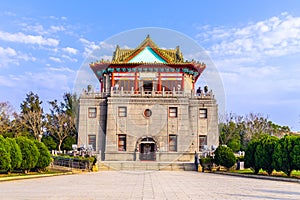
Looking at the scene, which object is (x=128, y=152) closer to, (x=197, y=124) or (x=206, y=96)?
(x=197, y=124)

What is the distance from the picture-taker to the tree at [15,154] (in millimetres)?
16766

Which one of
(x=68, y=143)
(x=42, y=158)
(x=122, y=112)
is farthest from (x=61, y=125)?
(x=42, y=158)

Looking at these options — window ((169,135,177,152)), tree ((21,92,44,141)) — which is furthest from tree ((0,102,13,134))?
window ((169,135,177,152))

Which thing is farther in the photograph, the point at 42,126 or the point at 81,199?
the point at 42,126

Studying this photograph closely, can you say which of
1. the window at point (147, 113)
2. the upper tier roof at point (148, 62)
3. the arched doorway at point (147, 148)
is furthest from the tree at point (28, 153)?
the upper tier roof at point (148, 62)

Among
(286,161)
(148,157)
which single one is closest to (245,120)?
(148,157)

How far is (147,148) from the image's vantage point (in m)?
33.3

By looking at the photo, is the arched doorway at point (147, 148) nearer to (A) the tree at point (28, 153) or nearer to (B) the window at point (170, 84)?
(B) the window at point (170, 84)

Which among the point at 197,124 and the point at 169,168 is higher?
the point at 197,124

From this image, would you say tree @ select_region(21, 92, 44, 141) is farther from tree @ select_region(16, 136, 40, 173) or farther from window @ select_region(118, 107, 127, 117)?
tree @ select_region(16, 136, 40, 173)

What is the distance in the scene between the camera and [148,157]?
32500 mm

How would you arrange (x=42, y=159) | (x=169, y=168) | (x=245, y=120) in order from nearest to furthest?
(x=42, y=159), (x=169, y=168), (x=245, y=120)

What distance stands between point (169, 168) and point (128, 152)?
6.21 m

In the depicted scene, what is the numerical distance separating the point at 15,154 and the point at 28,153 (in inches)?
51.3
